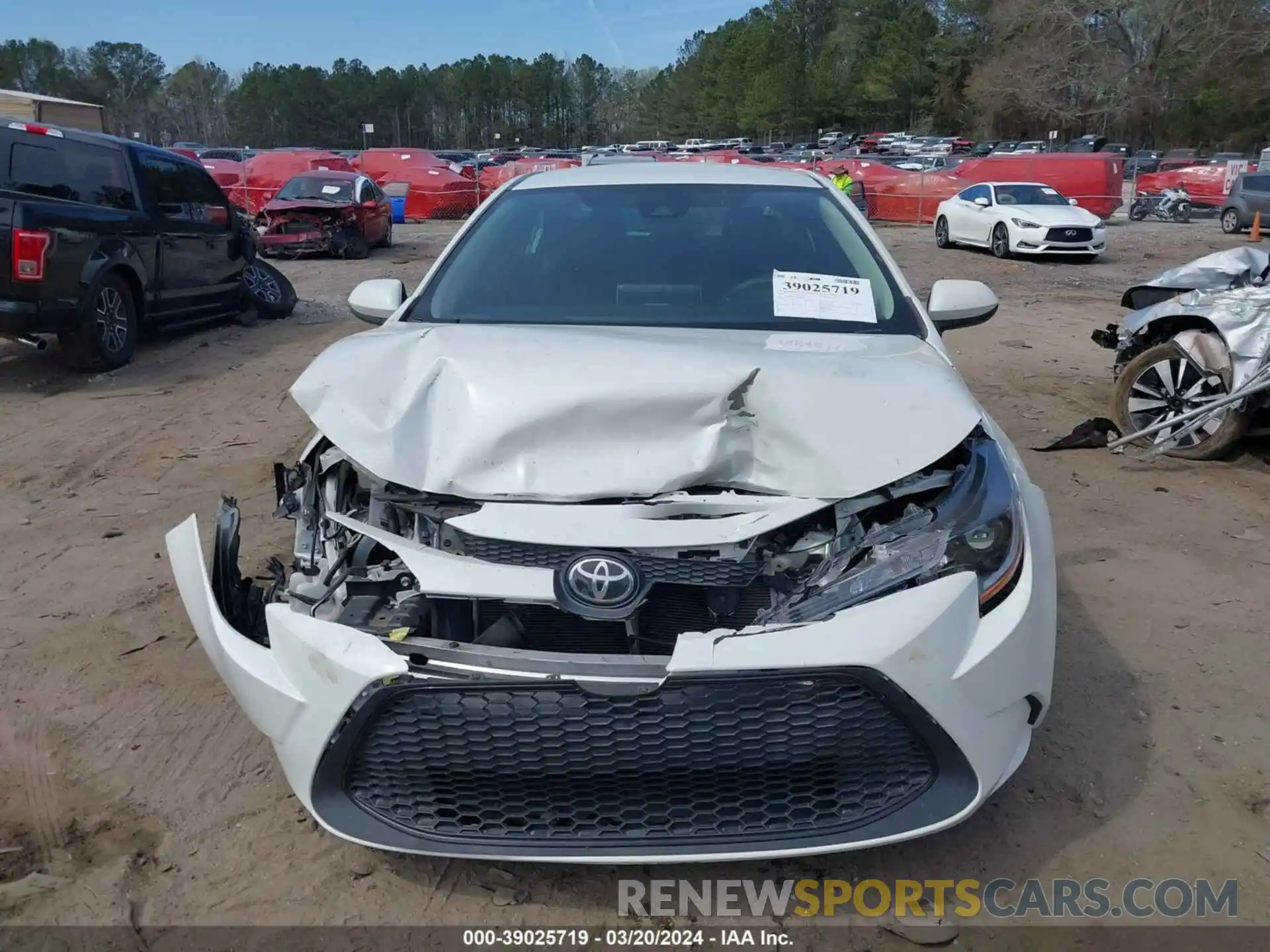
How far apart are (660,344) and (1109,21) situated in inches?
2909

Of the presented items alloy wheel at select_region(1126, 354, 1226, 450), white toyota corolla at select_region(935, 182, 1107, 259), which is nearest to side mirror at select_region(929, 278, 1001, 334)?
alloy wheel at select_region(1126, 354, 1226, 450)

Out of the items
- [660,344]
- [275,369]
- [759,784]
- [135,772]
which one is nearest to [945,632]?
[759,784]

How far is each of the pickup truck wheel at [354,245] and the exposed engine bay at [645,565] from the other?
15.3 metres

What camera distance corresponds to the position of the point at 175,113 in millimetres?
99938

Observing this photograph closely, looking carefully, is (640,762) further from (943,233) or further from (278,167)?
(278,167)

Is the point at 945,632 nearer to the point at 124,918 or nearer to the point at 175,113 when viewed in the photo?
the point at 124,918

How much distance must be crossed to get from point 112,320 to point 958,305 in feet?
22.7

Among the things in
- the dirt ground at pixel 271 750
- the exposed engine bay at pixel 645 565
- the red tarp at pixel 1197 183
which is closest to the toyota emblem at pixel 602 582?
the exposed engine bay at pixel 645 565

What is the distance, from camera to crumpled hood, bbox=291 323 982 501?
2.59m

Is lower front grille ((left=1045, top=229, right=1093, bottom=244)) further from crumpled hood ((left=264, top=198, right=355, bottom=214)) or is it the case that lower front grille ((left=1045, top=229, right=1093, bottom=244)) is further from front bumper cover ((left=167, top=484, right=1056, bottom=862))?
front bumper cover ((left=167, top=484, right=1056, bottom=862))

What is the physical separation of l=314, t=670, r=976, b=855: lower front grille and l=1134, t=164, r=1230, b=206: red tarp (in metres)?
29.3

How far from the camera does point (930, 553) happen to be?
238 cm

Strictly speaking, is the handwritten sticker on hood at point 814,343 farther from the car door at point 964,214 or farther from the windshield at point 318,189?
the car door at point 964,214

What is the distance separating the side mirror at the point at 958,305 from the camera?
3730 mm
